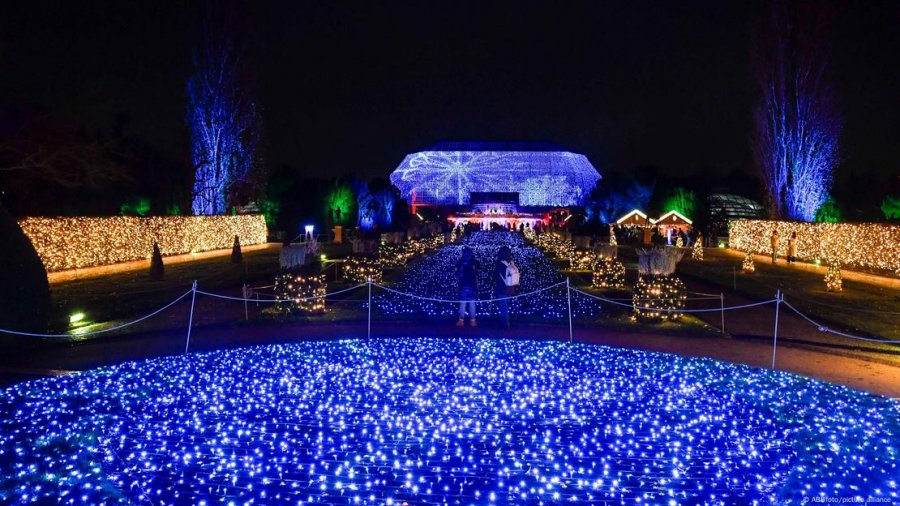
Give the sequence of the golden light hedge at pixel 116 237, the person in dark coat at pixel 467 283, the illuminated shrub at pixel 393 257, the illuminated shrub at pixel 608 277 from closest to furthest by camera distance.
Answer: the person in dark coat at pixel 467 283 < the illuminated shrub at pixel 608 277 < the golden light hedge at pixel 116 237 < the illuminated shrub at pixel 393 257

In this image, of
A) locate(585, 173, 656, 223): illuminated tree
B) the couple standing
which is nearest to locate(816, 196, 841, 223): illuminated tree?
locate(585, 173, 656, 223): illuminated tree

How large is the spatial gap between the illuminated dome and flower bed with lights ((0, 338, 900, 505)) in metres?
108

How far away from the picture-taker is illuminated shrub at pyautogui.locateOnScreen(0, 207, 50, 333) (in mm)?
11031

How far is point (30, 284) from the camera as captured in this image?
11.4m

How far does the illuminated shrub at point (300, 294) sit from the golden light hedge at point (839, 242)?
17765mm

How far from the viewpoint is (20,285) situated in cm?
1123

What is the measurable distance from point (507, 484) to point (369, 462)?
133 centimetres

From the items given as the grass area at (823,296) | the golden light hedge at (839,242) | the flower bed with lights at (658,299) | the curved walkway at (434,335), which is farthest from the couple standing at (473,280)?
the golden light hedge at (839,242)

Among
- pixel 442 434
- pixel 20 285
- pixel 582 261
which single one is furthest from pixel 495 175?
pixel 442 434

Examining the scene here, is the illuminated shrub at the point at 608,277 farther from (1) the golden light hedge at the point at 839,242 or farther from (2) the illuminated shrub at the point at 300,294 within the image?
(2) the illuminated shrub at the point at 300,294

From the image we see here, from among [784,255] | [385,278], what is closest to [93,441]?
[385,278]

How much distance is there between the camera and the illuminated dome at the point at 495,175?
12006 cm

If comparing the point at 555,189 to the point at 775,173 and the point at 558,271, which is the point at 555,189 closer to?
the point at 775,173

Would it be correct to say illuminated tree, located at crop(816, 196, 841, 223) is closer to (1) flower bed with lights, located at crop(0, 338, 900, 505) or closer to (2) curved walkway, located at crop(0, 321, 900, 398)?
(2) curved walkway, located at crop(0, 321, 900, 398)
